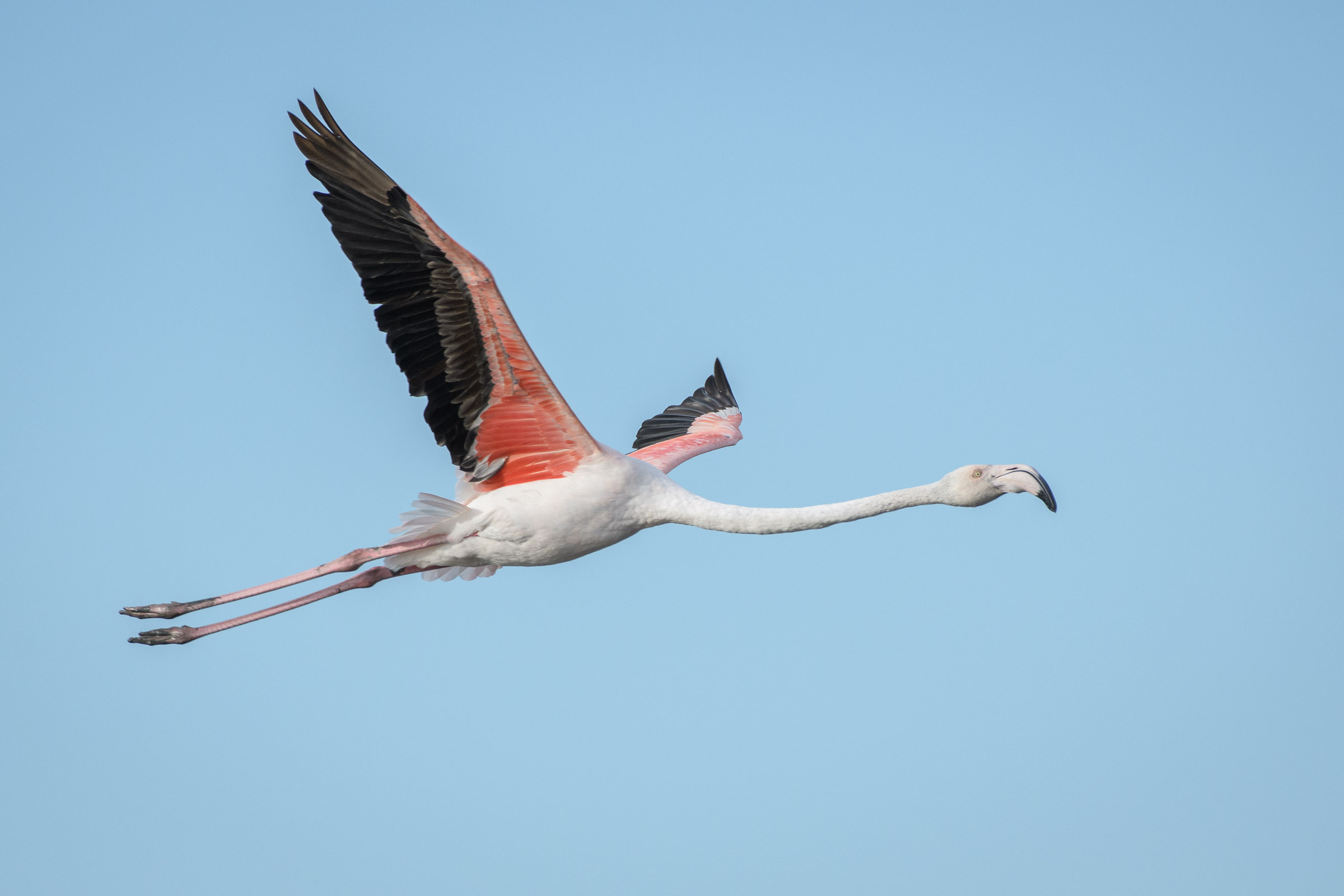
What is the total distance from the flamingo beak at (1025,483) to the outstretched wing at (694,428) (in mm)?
4952

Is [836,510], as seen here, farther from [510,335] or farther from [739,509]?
[510,335]

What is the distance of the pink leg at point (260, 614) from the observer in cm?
1308

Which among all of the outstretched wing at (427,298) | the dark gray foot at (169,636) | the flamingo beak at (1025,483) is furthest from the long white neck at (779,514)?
the dark gray foot at (169,636)

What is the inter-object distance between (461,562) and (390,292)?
10.2ft

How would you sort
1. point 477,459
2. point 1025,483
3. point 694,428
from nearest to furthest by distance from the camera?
point 1025,483, point 477,459, point 694,428

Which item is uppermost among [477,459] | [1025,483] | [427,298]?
[427,298]

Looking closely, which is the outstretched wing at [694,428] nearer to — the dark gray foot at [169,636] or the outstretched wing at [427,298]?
the outstretched wing at [427,298]

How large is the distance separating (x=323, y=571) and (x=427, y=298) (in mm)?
3100

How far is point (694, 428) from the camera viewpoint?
59.8 feet

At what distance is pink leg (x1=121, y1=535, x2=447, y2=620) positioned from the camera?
42.0 feet

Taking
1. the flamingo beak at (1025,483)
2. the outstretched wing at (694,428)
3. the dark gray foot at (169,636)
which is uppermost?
the outstretched wing at (694,428)

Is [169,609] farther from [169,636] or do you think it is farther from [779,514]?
[779,514]

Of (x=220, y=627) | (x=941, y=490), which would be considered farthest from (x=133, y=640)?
(x=941, y=490)

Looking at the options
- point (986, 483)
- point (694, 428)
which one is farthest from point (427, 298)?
point (694, 428)
